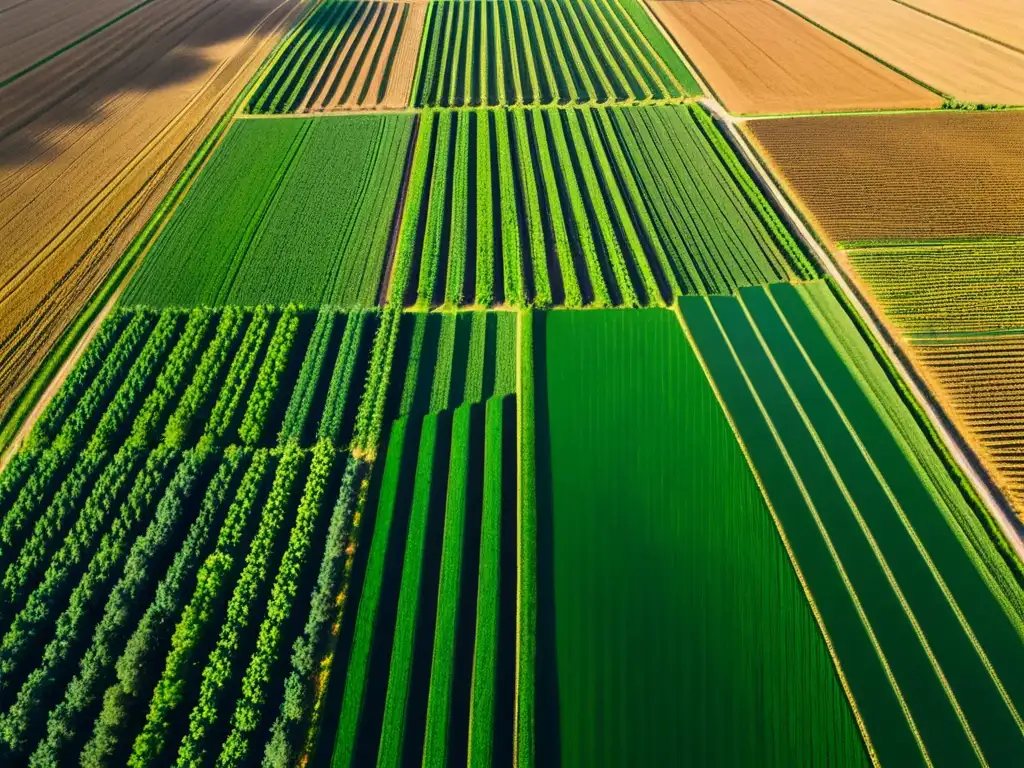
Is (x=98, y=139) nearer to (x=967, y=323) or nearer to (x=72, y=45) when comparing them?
(x=72, y=45)

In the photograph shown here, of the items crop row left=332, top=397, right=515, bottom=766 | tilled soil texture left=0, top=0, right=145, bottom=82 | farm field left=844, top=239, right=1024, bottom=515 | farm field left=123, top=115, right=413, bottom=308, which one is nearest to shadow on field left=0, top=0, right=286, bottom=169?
tilled soil texture left=0, top=0, right=145, bottom=82

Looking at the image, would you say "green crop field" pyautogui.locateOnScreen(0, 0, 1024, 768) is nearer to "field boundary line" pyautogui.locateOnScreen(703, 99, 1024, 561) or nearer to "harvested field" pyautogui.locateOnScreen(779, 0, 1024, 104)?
"field boundary line" pyautogui.locateOnScreen(703, 99, 1024, 561)

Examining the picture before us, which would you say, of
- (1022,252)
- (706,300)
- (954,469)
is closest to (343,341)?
(706,300)

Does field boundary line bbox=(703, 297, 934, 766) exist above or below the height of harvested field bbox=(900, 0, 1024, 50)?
below

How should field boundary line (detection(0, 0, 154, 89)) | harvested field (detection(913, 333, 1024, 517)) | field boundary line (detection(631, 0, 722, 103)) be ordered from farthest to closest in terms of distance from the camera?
field boundary line (detection(0, 0, 154, 89)) < field boundary line (detection(631, 0, 722, 103)) < harvested field (detection(913, 333, 1024, 517))

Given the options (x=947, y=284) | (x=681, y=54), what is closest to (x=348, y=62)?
(x=681, y=54)

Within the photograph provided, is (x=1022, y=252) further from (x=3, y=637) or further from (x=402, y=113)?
(x=3, y=637)

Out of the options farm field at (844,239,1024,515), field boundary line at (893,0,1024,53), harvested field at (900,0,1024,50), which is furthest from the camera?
harvested field at (900,0,1024,50)
